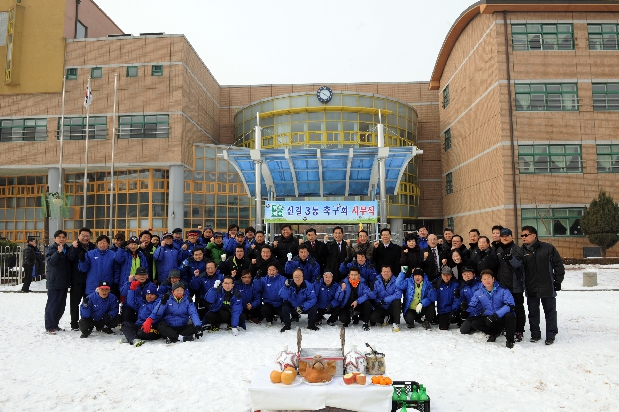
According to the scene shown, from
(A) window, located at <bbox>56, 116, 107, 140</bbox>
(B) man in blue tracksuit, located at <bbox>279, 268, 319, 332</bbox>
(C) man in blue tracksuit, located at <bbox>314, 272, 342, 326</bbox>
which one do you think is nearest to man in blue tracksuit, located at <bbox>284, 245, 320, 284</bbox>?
(C) man in blue tracksuit, located at <bbox>314, 272, 342, 326</bbox>

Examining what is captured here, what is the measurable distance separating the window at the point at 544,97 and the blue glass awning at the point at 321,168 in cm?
1209

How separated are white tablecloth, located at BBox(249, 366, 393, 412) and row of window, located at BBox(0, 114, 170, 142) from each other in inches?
976

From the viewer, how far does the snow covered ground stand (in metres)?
4.68

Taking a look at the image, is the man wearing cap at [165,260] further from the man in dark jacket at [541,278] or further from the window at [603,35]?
the window at [603,35]

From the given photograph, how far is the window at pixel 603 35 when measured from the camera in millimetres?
22703

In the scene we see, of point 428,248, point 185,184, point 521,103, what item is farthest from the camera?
point 185,184

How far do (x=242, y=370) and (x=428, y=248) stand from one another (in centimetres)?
522

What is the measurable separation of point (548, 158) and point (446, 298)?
1805 centimetres

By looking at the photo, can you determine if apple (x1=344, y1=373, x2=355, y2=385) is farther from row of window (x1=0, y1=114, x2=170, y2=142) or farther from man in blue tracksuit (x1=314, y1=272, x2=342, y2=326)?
row of window (x1=0, y1=114, x2=170, y2=142)

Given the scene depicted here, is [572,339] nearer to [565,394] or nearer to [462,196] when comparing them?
[565,394]

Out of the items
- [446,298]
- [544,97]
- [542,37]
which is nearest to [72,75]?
[446,298]

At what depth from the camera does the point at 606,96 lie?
22.5 meters

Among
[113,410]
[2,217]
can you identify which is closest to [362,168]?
[113,410]

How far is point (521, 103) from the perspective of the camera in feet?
75.1
